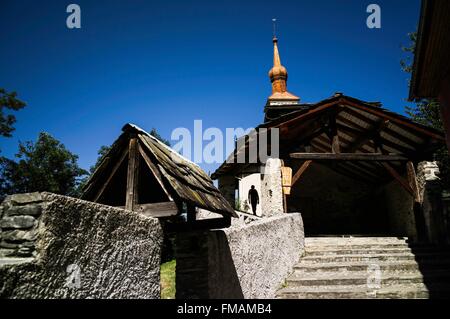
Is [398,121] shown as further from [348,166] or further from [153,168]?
[153,168]

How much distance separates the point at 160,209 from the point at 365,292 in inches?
177

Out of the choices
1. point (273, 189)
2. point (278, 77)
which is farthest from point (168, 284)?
point (278, 77)

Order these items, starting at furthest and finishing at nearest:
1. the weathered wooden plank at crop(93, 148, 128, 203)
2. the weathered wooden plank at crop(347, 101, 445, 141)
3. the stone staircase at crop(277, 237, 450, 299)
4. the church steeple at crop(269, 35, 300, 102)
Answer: the church steeple at crop(269, 35, 300, 102) < the weathered wooden plank at crop(347, 101, 445, 141) < the stone staircase at crop(277, 237, 450, 299) < the weathered wooden plank at crop(93, 148, 128, 203)

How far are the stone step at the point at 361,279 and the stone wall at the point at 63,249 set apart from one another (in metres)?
4.71

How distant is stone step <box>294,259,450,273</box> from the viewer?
6.54 meters

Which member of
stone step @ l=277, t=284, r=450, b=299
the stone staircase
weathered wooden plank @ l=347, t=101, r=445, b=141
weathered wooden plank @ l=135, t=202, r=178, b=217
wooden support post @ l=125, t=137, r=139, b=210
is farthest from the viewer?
weathered wooden plank @ l=347, t=101, r=445, b=141

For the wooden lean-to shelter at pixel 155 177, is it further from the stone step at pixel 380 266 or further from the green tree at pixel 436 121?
the green tree at pixel 436 121

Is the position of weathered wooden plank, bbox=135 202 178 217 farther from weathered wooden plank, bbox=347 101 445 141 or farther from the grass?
weathered wooden plank, bbox=347 101 445 141

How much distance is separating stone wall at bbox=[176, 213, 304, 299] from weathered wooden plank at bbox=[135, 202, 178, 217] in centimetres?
42

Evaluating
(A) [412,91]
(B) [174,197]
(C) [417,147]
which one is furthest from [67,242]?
(C) [417,147]

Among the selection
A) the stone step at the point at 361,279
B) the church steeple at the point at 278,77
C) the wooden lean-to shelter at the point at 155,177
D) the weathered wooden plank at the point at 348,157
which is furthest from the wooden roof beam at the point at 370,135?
the church steeple at the point at 278,77

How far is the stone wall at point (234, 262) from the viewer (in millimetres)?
3240

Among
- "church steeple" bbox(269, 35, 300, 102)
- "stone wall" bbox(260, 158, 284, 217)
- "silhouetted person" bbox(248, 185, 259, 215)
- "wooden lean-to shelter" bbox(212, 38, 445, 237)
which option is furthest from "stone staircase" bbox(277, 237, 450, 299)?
"church steeple" bbox(269, 35, 300, 102)

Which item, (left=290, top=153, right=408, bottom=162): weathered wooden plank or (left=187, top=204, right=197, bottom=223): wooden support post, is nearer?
A: (left=187, top=204, right=197, bottom=223): wooden support post
